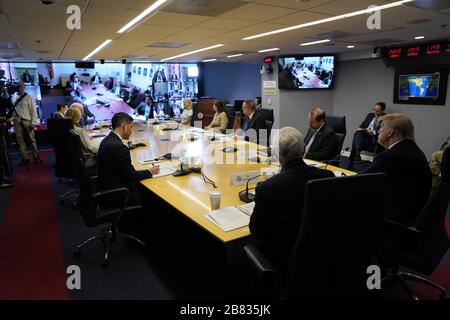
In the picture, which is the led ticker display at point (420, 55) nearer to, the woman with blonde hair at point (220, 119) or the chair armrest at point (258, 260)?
the woman with blonde hair at point (220, 119)

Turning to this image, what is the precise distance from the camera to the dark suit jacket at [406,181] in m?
2.03

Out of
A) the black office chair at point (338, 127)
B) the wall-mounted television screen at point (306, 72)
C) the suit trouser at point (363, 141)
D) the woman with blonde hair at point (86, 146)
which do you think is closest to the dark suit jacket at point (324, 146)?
the black office chair at point (338, 127)

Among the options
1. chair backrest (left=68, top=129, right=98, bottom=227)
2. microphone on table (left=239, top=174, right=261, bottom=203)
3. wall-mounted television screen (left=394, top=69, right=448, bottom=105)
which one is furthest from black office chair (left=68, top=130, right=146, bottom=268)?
wall-mounted television screen (left=394, top=69, right=448, bottom=105)

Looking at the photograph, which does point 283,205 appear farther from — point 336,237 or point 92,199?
point 92,199

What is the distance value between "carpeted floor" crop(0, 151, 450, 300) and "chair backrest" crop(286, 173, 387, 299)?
43 centimetres

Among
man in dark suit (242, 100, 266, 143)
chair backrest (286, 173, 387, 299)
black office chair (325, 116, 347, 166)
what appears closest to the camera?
chair backrest (286, 173, 387, 299)

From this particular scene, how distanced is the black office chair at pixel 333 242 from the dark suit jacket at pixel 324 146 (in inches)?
82.2

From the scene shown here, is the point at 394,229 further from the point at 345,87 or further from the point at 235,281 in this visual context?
the point at 345,87

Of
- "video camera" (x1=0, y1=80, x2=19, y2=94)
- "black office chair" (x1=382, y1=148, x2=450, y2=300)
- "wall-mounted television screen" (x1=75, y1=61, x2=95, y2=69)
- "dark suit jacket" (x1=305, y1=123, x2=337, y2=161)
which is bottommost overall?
"black office chair" (x1=382, y1=148, x2=450, y2=300)

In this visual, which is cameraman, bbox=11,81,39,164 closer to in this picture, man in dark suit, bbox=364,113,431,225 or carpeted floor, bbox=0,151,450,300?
carpeted floor, bbox=0,151,450,300

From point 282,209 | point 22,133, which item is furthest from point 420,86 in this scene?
point 22,133

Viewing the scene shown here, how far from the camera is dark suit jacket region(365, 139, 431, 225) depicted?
6.64 ft

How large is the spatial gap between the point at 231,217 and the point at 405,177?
3.87ft

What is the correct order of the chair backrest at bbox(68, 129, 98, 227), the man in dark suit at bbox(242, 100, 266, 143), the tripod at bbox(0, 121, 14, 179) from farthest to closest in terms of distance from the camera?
1. the tripod at bbox(0, 121, 14, 179)
2. the man in dark suit at bbox(242, 100, 266, 143)
3. the chair backrest at bbox(68, 129, 98, 227)
